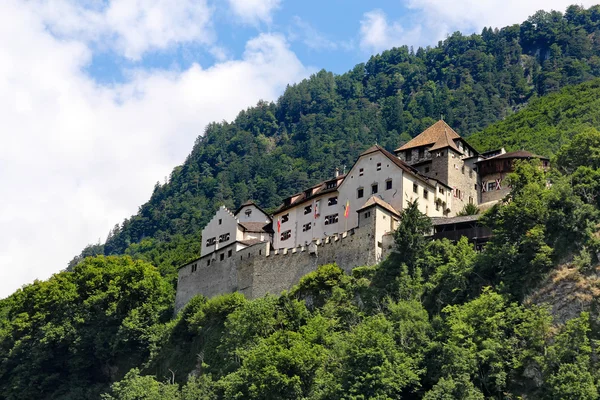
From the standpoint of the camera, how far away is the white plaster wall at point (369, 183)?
67.4 metres

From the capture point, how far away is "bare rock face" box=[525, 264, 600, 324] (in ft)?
160

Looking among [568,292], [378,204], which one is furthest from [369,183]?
[568,292]

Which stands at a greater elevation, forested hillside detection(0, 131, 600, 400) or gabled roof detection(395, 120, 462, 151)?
gabled roof detection(395, 120, 462, 151)

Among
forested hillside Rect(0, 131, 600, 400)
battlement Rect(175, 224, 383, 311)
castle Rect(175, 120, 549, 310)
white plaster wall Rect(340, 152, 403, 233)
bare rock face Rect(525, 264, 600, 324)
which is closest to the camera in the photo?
forested hillside Rect(0, 131, 600, 400)

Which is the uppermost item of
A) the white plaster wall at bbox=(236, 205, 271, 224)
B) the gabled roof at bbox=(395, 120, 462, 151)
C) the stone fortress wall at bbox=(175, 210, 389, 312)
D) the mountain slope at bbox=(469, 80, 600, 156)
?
the mountain slope at bbox=(469, 80, 600, 156)

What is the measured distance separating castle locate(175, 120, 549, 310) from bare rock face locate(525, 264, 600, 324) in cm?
1188

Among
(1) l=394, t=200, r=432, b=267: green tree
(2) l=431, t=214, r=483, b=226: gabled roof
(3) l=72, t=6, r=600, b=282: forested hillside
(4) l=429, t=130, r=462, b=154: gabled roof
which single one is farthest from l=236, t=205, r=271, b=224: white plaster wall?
(3) l=72, t=6, r=600, b=282: forested hillside

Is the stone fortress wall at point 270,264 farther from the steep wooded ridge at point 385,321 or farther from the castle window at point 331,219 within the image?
the castle window at point 331,219

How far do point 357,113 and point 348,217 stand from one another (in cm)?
10721

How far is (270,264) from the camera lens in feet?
223

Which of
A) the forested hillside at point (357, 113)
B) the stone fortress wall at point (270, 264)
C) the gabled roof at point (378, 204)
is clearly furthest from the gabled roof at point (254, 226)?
the forested hillside at point (357, 113)

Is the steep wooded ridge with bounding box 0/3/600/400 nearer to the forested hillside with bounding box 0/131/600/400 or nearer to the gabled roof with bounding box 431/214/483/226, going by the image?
the forested hillside with bounding box 0/131/600/400

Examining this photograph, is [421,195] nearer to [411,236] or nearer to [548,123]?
[411,236]

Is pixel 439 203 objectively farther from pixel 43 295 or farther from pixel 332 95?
pixel 332 95
